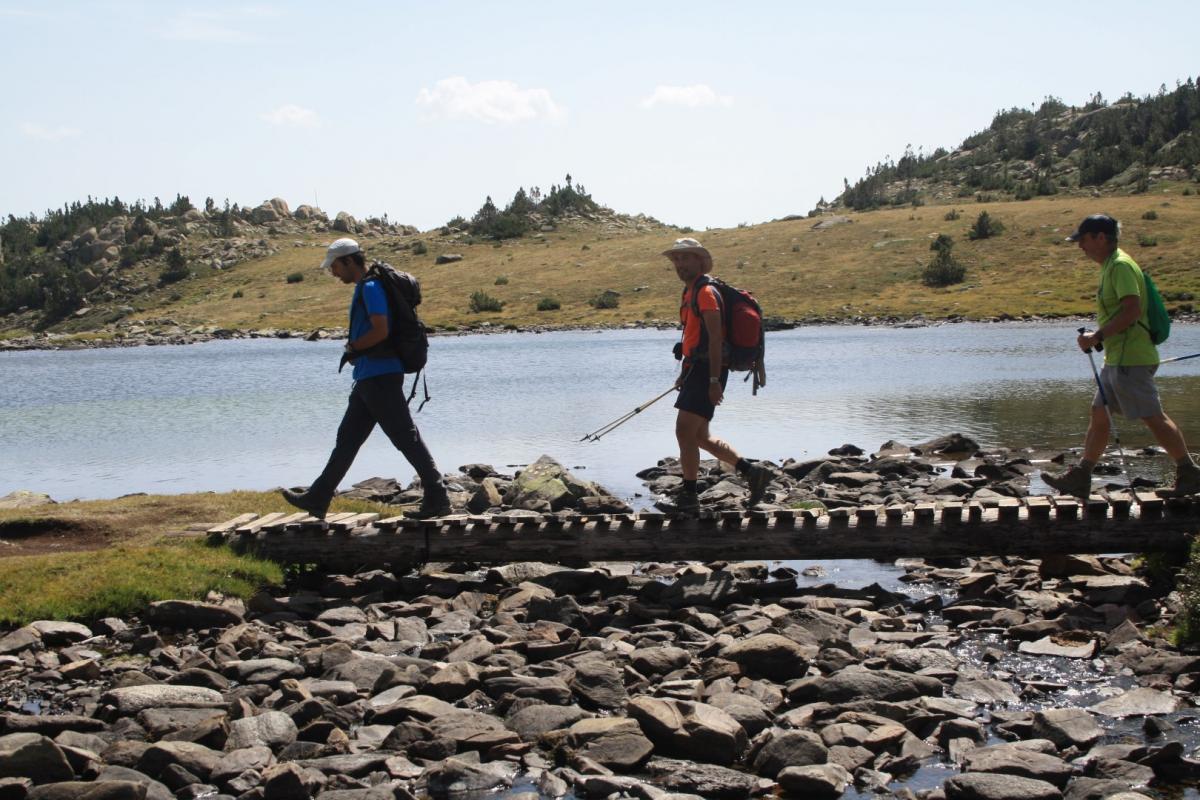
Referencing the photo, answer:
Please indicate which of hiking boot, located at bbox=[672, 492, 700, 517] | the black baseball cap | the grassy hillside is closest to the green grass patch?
hiking boot, located at bbox=[672, 492, 700, 517]

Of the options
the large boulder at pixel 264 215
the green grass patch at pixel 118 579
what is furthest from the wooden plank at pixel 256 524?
the large boulder at pixel 264 215

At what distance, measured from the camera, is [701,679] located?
817 cm

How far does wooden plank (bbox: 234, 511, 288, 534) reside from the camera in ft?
37.6

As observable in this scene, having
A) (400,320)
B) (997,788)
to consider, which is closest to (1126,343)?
(997,788)

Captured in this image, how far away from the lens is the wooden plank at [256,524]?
37.6ft

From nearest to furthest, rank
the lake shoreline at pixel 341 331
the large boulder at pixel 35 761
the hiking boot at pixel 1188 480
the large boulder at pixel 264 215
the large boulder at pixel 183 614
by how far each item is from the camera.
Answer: the large boulder at pixel 35 761
the large boulder at pixel 183 614
the hiking boot at pixel 1188 480
the lake shoreline at pixel 341 331
the large boulder at pixel 264 215

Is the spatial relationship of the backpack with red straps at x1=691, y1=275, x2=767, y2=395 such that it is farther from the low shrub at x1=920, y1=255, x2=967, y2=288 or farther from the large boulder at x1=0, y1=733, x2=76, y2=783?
the low shrub at x1=920, y1=255, x2=967, y2=288

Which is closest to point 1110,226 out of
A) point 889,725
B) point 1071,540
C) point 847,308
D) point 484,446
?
point 1071,540

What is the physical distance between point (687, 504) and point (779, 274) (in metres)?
67.2

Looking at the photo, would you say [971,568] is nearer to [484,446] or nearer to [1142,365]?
[1142,365]

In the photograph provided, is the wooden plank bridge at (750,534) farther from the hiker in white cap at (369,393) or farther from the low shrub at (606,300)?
the low shrub at (606,300)

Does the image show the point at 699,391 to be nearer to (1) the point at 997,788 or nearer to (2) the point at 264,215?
(1) the point at 997,788

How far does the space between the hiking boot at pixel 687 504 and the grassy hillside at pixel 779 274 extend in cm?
5106

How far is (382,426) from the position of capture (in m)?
11.3
